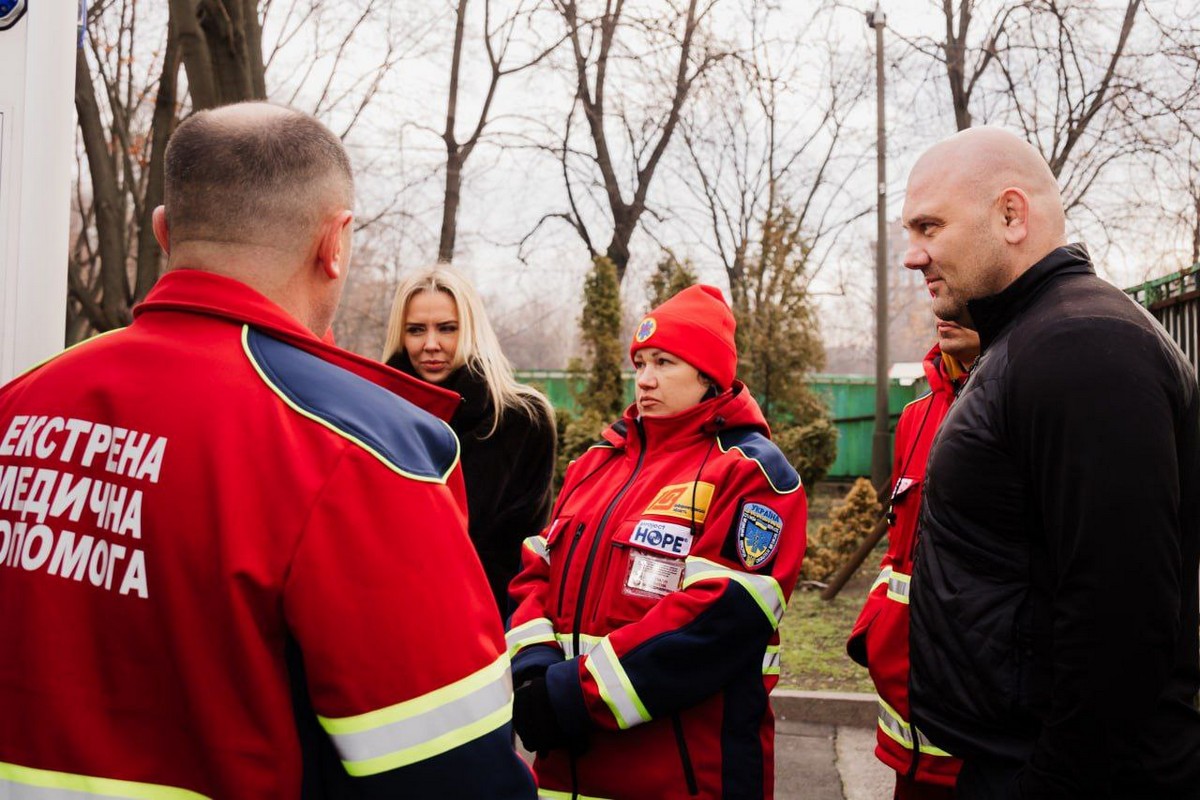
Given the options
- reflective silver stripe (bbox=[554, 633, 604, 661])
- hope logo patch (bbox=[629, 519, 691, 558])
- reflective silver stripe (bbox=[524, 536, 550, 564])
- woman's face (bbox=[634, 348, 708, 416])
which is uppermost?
woman's face (bbox=[634, 348, 708, 416])

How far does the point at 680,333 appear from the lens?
310 cm

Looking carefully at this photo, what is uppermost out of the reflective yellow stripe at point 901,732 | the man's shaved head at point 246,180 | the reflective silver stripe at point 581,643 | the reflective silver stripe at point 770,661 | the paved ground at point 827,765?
the man's shaved head at point 246,180

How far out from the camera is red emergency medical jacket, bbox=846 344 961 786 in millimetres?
2709

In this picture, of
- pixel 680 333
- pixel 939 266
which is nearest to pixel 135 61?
pixel 680 333

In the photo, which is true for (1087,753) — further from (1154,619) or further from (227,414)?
(227,414)

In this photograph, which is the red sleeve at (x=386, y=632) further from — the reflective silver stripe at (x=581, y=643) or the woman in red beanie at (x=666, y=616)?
the reflective silver stripe at (x=581, y=643)

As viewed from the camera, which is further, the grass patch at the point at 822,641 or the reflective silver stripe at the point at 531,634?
the grass patch at the point at 822,641

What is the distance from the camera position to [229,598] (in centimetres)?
128

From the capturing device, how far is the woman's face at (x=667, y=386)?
3.06m

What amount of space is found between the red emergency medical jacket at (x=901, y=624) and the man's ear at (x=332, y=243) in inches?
70.1

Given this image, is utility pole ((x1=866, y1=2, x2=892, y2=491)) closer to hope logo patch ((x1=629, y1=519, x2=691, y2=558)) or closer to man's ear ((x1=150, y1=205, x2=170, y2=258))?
hope logo patch ((x1=629, y1=519, x2=691, y2=558))

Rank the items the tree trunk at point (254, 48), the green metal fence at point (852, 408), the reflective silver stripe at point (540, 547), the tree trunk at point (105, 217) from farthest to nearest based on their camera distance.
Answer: the green metal fence at point (852, 408) < the tree trunk at point (105, 217) < the tree trunk at point (254, 48) < the reflective silver stripe at point (540, 547)

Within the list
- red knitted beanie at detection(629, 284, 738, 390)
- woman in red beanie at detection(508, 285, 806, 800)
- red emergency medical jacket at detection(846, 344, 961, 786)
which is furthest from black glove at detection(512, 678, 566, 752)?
red knitted beanie at detection(629, 284, 738, 390)

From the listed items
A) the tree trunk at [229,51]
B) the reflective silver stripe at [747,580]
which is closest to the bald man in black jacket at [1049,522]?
the reflective silver stripe at [747,580]
